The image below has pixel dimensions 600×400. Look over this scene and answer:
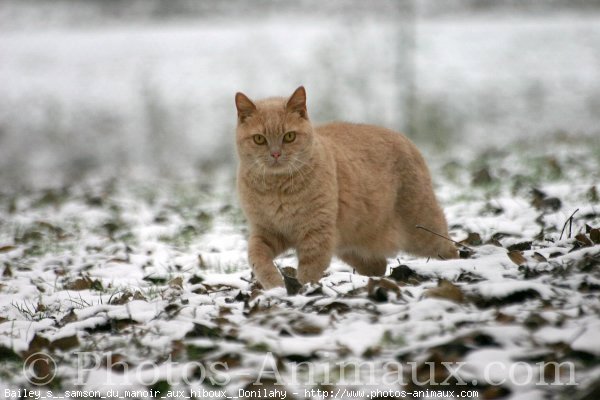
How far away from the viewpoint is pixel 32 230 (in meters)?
5.64

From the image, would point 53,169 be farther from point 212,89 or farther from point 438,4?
point 438,4

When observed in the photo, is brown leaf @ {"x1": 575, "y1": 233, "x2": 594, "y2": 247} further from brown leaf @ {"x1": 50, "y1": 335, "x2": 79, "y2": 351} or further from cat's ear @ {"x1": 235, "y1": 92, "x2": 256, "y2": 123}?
brown leaf @ {"x1": 50, "y1": 335, "x2": 79, "y2": 351}

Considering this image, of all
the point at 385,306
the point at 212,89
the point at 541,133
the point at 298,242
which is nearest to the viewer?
the point at 385,306

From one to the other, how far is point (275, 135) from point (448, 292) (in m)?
1.65

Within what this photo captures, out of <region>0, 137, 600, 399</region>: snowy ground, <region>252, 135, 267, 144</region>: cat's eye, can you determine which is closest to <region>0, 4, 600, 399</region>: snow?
<region>0, 137, 600, 399</region>: snowy ground

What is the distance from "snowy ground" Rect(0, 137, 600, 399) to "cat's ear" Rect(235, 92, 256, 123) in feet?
3.48

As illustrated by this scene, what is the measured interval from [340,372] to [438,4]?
803 inches

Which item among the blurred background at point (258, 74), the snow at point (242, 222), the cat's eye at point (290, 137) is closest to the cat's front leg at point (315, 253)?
the snow at point (242, 222)

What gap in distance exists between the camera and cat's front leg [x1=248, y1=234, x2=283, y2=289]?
11.2 ft

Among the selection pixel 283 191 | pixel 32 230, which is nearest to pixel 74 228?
pixel 32 230

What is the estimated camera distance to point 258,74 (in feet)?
46.1

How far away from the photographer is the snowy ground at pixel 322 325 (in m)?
2.12

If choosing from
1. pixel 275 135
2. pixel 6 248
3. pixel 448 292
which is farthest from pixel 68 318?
pixel 6 248

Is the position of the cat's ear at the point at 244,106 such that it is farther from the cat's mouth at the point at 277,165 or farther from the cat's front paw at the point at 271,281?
the cat's front paw at the point at 271,281
